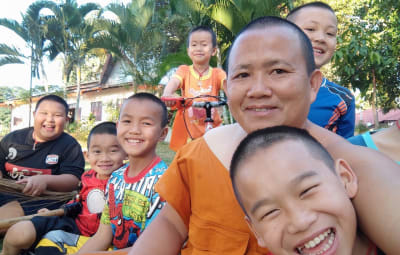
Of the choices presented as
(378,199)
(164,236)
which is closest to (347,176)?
(378,199)

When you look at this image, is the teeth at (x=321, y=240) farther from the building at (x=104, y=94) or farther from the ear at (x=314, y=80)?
the building at (x=104, y=94)

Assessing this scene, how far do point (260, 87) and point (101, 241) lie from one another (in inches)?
58.9

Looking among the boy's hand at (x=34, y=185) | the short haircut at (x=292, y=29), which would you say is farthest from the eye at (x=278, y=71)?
the boy's hand at (x=34, y=185)

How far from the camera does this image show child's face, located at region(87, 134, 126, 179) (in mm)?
2588

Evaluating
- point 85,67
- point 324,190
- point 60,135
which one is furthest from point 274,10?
point 85,67

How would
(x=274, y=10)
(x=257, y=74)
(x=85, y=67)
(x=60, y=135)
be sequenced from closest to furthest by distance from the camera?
(x=257, y=74) < (x=60, y=135) < (x=274, y=10) < (x=85, y=67)

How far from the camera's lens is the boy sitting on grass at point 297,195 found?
37.4 inches

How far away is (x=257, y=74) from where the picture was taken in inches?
44.3

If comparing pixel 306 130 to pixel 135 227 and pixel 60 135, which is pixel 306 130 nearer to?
pixel 135 227

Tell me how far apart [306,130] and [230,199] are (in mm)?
368

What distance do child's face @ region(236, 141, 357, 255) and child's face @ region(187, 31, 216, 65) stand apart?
2.69 meters

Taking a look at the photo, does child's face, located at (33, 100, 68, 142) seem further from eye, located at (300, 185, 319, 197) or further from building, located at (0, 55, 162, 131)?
building, located at (0, 55, 162, 131)

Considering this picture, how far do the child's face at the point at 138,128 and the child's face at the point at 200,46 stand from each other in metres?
1.51

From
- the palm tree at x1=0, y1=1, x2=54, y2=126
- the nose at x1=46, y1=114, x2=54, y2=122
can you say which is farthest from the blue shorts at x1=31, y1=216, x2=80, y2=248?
the palm tree at x1=0, y1=1, x2=54, y2=126
